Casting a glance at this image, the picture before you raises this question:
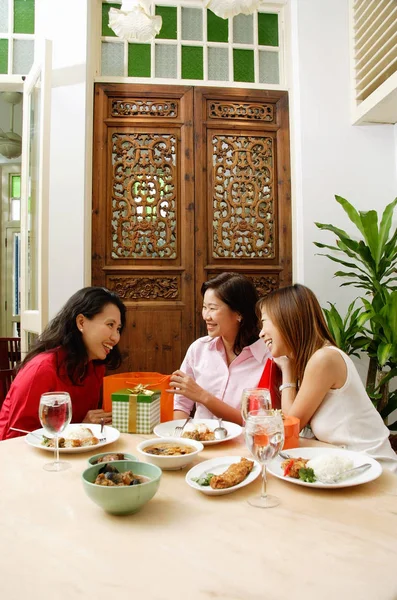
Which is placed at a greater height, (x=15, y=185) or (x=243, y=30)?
(x=243, y=30)

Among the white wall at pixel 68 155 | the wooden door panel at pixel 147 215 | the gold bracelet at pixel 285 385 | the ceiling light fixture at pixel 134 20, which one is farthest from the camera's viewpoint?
the wooden door panel at pixel 147 215

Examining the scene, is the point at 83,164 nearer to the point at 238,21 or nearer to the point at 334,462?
the point at 238,21

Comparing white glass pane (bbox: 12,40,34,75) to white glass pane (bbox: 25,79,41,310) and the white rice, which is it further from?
the white rice

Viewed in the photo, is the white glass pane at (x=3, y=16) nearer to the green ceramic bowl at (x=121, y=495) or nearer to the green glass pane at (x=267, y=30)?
the green glass pane at (x=267, y=30)

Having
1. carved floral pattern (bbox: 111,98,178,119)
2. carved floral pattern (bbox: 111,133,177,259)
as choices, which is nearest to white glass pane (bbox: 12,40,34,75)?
carved floral pattern (bbox: 111,98,178,119)

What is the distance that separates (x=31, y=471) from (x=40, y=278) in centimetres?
159

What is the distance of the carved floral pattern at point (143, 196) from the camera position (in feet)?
10.8

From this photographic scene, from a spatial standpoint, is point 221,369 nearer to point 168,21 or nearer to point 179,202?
point 179,202

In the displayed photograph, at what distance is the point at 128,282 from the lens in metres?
3.26

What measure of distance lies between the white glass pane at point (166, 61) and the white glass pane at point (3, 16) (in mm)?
1046

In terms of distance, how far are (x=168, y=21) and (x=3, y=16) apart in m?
1.13

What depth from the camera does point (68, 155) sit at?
123 inches

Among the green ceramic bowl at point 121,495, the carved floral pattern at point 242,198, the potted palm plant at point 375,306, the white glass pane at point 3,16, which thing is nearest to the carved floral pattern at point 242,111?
the carved floral pattern at point 242,198

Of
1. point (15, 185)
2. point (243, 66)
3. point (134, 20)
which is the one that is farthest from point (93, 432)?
point (15, 185)
